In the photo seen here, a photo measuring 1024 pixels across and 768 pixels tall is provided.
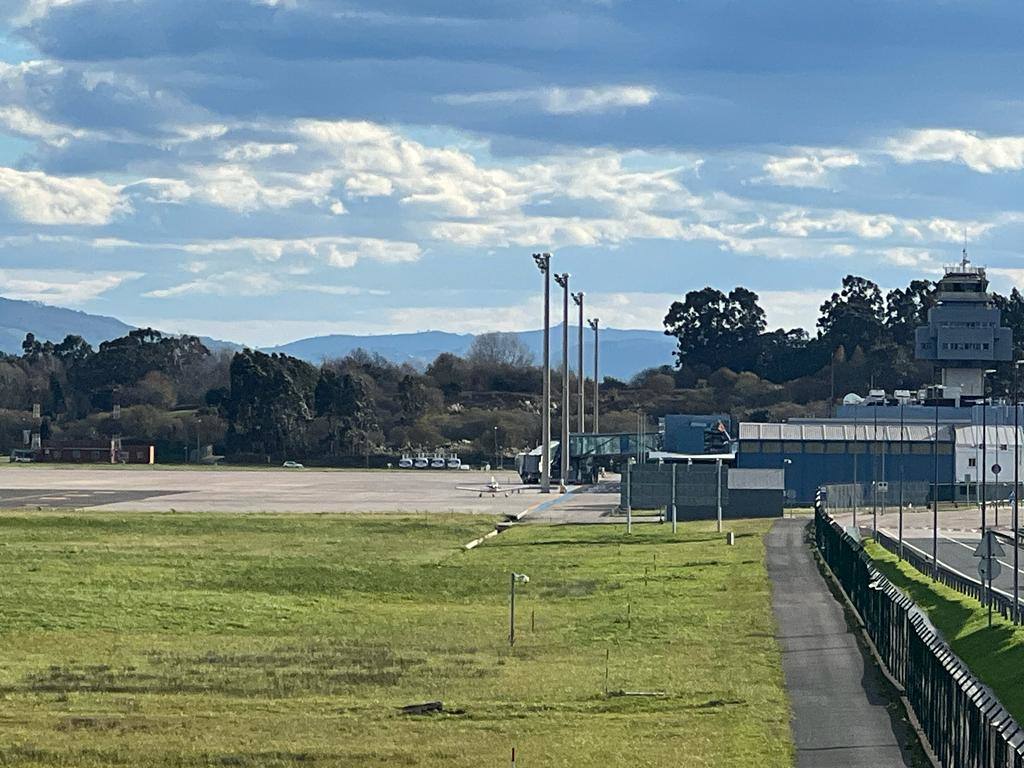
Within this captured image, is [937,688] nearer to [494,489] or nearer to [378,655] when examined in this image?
[378,655]

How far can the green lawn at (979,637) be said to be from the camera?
4116 centimetres

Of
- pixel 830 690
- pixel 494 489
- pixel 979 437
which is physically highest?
pixel 979 437

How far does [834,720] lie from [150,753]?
14.3m

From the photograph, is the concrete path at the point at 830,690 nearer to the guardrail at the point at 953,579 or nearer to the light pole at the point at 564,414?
the guardrail at the point at 953,579

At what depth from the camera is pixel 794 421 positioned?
7190 inches

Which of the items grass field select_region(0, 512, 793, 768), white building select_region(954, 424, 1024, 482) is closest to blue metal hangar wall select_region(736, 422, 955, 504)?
white building select_region(954, 424, 1024, 482)

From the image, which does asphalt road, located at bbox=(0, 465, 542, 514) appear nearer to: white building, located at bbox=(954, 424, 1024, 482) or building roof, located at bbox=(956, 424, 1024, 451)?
white building, located at bbox=(954, 424, 1024, 482)

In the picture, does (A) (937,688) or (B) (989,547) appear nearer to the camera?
(A) (937,688)

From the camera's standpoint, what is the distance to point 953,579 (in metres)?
69.6

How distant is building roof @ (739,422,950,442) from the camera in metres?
149

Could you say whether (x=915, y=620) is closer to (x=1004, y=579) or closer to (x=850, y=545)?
(x=850, y=545)

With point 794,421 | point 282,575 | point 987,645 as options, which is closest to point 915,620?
point 987,645

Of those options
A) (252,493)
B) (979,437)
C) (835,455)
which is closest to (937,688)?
(835,455)

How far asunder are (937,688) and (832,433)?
11899 centimetres
